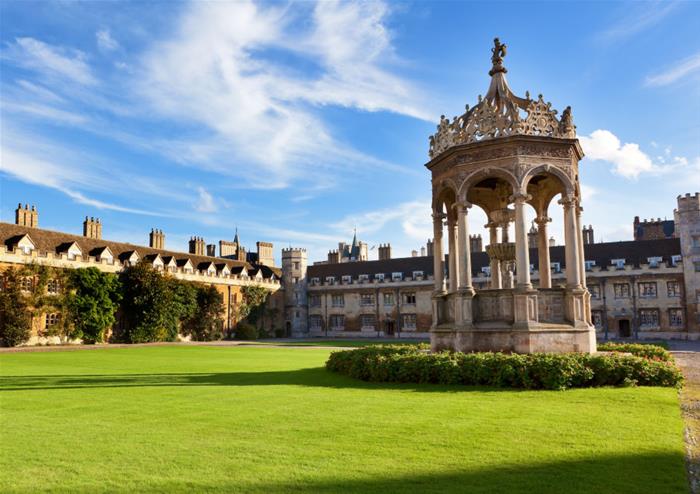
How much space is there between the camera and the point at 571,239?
1600 cm

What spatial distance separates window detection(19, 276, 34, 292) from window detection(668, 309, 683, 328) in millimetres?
48536

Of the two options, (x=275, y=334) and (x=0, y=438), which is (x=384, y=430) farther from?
(x=275, y=334)

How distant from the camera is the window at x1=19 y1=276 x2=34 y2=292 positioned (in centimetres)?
3944

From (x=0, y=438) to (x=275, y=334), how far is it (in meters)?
54.5

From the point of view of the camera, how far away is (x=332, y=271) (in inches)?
2591

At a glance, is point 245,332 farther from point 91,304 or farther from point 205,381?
point 205,381

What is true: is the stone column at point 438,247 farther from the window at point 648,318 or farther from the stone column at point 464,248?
the window at point 648,318

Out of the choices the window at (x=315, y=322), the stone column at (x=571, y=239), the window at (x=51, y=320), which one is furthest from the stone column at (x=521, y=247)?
the window at (x=315, y=322)

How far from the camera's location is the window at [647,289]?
46969 mm

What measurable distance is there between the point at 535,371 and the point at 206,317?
44.0 metres

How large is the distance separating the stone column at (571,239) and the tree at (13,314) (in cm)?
3552

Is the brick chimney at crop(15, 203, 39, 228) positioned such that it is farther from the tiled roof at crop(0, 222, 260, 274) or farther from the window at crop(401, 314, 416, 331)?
the window at crop(401, 314, 416, 331)

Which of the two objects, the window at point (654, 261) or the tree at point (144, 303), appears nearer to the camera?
the tree at point (144, 303)

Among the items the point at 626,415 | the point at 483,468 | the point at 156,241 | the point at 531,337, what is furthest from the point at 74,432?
the point at 156,241
